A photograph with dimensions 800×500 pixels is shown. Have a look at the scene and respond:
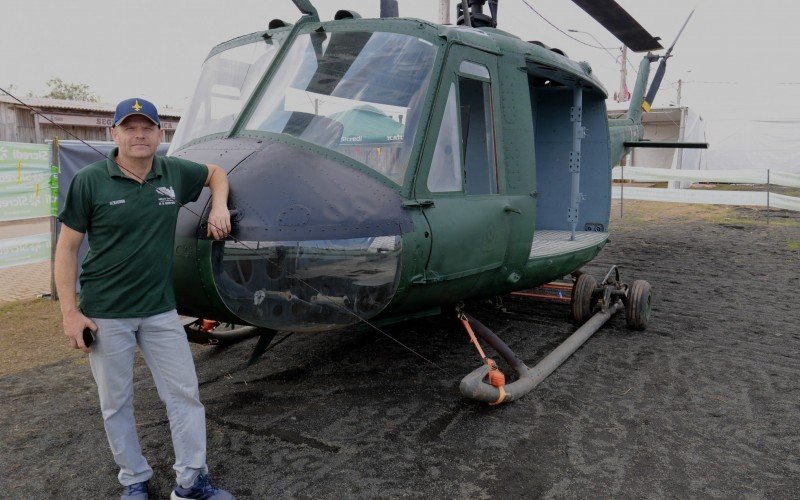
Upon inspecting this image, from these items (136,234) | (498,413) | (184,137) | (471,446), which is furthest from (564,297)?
(136,234)

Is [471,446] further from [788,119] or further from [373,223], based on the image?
[788,119]

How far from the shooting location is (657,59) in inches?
344

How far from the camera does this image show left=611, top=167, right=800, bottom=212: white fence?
16.3 meters

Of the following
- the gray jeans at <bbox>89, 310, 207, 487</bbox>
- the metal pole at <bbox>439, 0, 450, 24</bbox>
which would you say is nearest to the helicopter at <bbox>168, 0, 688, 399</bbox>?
the gray jeans at <bbox>89, 310, 207, 487</bbox>

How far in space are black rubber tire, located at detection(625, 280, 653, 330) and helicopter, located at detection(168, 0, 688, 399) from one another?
1.02 meters

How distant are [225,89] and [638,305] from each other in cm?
416

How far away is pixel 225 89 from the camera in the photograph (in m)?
4.28

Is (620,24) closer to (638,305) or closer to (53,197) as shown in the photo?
(638,305)

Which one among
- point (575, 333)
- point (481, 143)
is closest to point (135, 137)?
point (481, 143)

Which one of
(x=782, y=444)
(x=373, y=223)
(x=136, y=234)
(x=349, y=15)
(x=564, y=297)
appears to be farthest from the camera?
(x=564, y=297)

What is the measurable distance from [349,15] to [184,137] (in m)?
1.40

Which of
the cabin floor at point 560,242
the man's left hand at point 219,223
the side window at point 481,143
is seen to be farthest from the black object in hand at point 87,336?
the cabin floor at point 560,242

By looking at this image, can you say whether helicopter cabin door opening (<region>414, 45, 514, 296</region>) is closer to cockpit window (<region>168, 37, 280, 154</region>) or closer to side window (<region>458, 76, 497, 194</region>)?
side window (<region>458, 76, 497, 194</region>)

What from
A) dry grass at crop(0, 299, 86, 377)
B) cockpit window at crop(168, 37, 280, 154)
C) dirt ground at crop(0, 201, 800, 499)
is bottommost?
dirt ground at crop(0, 201, 800, 499)
